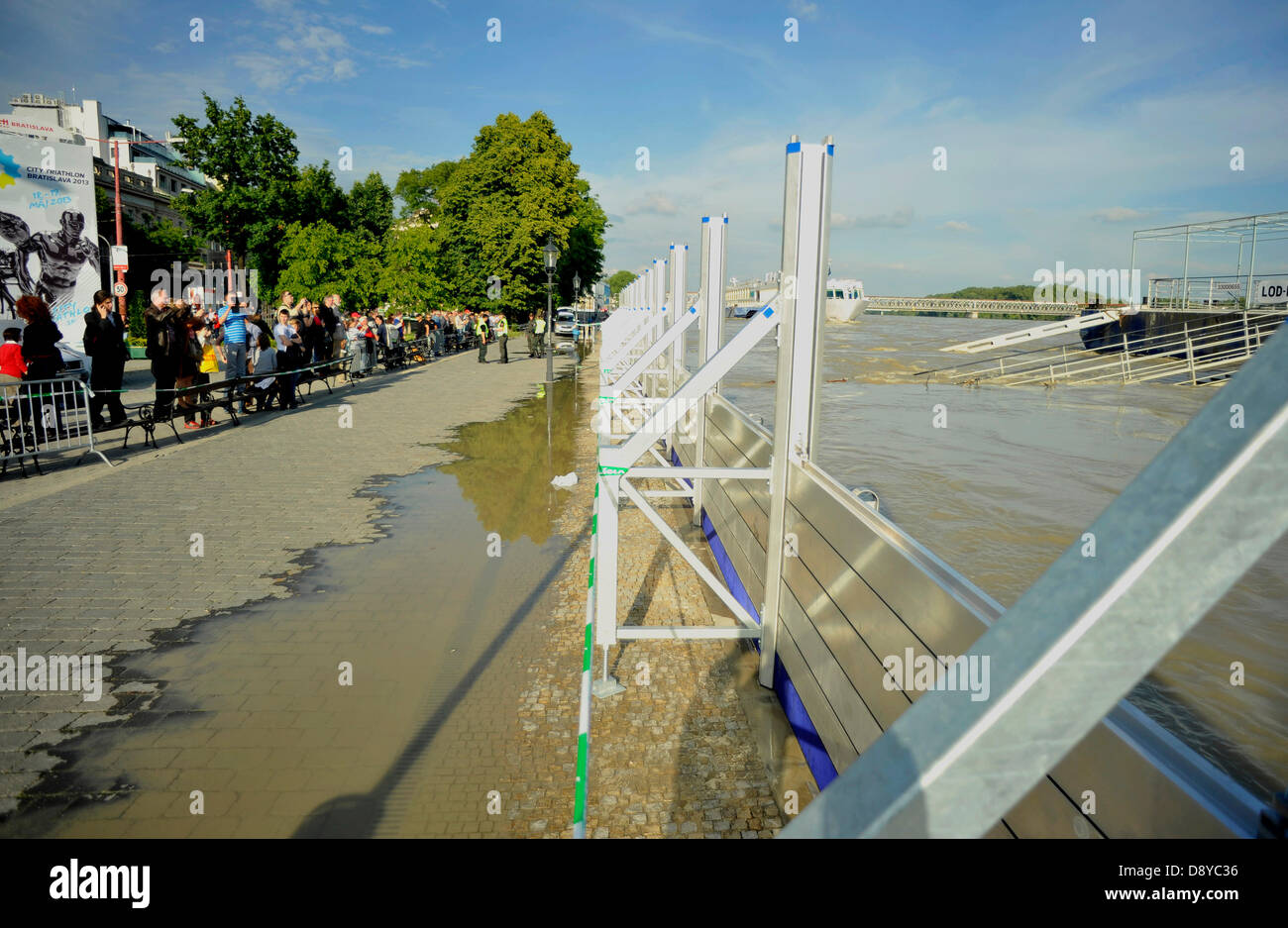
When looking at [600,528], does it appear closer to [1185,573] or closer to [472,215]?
[1185,573]

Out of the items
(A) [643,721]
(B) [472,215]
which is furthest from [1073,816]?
(B) [472,215]

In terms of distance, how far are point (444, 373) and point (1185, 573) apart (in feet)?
86.4

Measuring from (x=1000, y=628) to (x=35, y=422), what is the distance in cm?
1288

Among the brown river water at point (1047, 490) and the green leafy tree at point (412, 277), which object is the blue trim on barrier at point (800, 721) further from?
the green leafy tree at point (412, 277)

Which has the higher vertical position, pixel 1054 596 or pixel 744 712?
Result: pixel 1054 596

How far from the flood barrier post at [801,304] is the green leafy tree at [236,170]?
56.1 meters

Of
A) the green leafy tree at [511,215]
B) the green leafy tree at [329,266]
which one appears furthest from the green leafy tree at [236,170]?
the green leafy tree at [329,266]

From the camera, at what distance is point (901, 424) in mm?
18109

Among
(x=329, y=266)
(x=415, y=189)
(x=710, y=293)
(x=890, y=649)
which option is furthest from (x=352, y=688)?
(x=415, y=189)

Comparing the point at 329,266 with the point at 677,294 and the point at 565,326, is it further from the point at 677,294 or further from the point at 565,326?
the point at 565,326

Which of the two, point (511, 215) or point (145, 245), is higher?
point (511, 215)

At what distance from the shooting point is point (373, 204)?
76.3 meters

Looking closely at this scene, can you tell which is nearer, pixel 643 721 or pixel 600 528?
pixel 643 721
